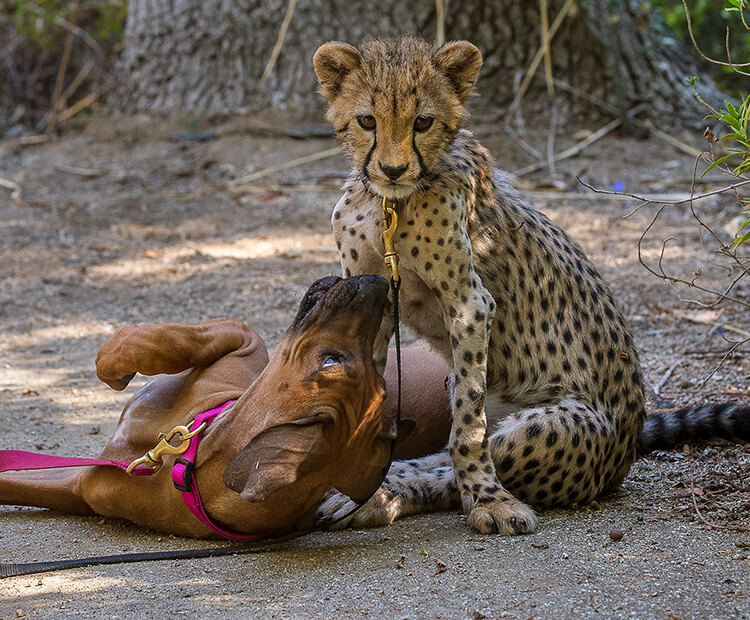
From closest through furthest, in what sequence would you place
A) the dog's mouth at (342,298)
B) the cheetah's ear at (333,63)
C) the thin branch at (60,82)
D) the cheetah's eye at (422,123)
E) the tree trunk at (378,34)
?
1. the dog's mouth at (342,298)
2. the cheetah's eye at (422,123)
3. the cheetah's ear at (333,63)
4. the tree trunk at (378,34)
5. the thin branch at (60,82)

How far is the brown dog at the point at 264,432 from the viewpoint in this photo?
10.1 feet

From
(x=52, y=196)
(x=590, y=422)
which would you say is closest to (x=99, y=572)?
(x=590, y=422)

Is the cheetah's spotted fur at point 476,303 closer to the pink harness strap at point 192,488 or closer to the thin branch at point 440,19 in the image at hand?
the pink harness strap at point 192,488

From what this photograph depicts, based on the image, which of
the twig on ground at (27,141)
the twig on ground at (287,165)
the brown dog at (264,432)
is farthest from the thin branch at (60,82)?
the brown dog at (264,432)

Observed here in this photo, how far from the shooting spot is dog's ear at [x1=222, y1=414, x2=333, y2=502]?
299 centimetres

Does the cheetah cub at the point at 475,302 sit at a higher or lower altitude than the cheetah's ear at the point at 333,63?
lower

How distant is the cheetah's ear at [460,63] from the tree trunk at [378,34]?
488cm

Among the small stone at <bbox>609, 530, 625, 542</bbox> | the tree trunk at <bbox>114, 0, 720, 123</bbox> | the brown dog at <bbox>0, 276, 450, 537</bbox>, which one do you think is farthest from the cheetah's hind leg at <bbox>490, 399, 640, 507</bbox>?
the tree trunk at <bbox>114, 0, 720, 123</bbox>

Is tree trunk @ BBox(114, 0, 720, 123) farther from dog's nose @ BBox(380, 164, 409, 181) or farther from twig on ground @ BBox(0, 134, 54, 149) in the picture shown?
dog's nose @ BBox(380, 164, 409, 181)

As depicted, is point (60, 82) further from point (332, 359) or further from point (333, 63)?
point (332, 359)

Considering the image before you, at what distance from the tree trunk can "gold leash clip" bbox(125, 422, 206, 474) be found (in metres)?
5.75

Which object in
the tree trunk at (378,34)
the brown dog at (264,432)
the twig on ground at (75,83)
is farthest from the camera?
the twig on ground at (75,83)

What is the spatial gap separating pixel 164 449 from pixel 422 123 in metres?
1.54

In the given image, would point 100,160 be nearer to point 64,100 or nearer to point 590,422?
point 64,100
